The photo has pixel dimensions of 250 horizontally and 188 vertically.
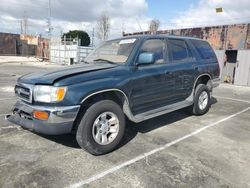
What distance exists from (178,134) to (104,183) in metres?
2.28

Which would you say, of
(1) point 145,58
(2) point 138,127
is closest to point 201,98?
(2) point 138,127

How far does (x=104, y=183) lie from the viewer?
3.08 meters

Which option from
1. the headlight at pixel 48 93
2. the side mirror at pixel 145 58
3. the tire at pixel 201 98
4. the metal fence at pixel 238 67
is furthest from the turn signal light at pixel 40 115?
Result: the metal fence at pixel 238 67

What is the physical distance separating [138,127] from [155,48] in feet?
5.58

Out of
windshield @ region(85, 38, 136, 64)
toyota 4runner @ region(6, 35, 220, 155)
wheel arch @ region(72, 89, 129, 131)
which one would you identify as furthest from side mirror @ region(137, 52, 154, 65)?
wheel arch @ region(72, 89, 129, 131)

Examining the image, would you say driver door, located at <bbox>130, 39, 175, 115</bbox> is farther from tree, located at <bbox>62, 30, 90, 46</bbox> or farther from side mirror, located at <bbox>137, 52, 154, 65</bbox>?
tree, located at <bbox>62, 30, 90, 46</bbox>

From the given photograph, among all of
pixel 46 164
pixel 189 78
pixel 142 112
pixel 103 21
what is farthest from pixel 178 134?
pixel 103 21

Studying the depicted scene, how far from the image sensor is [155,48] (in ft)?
15.9

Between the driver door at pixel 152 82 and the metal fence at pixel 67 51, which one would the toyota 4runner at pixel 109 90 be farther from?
the metal fence at pixel 67 51

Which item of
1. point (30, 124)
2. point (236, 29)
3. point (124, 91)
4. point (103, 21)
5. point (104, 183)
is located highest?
point (103, 21)

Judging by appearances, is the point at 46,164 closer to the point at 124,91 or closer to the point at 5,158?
the point at 5,158

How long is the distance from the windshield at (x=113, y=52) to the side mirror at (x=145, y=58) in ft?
0.77

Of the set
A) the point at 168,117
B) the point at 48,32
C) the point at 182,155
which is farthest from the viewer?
the point at 48,32

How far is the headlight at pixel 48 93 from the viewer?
11.1 feet
